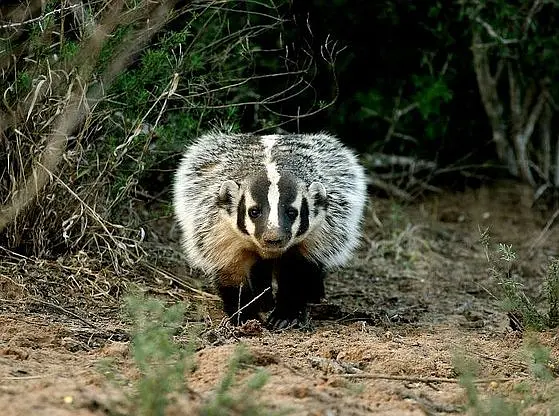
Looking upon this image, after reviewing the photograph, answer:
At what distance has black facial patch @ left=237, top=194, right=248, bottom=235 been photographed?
4699 mm

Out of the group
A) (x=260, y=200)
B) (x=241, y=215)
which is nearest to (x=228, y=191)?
(x=241, y=215)

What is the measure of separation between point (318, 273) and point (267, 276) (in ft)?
0.85

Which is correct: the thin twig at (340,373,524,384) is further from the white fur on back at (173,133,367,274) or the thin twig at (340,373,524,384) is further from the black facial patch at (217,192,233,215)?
the black facial patch at (217,192,233,215)

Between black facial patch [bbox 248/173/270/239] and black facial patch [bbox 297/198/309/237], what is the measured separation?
0.65 ft

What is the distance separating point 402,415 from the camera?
3182mm

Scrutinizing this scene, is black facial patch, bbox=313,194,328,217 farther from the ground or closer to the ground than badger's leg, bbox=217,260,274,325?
farther from the ground

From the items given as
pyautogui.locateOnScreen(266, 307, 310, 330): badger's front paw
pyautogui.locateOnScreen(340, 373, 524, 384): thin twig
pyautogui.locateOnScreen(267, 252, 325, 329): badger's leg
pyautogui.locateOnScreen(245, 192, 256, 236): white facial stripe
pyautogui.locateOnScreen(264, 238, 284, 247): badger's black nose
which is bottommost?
pyautogui.locateOnScreen(266, 307, 310, 330): badger's front paw

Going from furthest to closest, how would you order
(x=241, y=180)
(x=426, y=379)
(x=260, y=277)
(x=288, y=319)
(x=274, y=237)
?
(x=260, y=277) → (x=288, y=319) → (x=241, y=180) → (x=274, y=237) → (x=426, y=379)

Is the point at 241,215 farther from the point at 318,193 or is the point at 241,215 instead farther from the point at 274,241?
the point at 318,193

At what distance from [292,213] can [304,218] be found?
0.40ft

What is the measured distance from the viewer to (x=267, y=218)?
4.55 metres

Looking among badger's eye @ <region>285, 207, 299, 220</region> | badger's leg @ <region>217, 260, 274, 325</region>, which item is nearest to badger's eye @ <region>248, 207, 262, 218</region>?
badger's eye @ <region>285, 207, 299, 220</region>

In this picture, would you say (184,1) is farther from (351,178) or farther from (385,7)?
(385,7)

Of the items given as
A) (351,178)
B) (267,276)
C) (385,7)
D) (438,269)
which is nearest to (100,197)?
(267,276)
